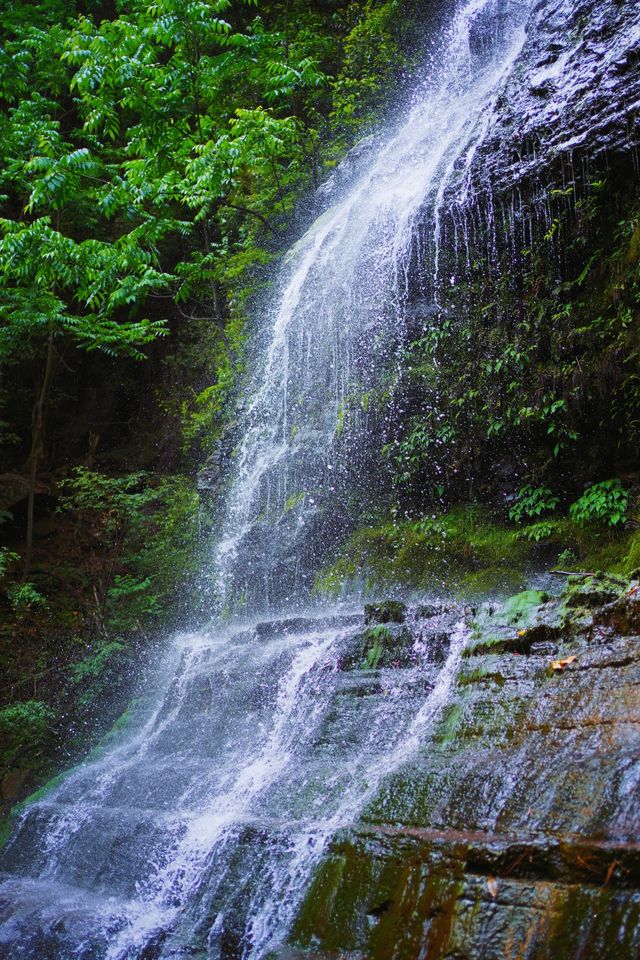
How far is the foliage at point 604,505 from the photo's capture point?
640 cm

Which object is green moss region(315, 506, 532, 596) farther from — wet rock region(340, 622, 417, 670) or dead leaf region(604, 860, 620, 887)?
dead leaf region(604, 860, 620, 887)

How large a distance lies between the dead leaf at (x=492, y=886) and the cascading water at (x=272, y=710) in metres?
0.95

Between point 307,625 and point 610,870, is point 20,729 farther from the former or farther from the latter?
point 610,870

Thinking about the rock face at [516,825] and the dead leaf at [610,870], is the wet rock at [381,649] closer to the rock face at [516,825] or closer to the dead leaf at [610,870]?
the rock face at [516,825]

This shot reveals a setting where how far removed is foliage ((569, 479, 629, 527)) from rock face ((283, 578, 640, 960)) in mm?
2574

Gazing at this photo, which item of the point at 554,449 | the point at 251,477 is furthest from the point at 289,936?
the point at 251,477

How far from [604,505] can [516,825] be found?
4.33 m

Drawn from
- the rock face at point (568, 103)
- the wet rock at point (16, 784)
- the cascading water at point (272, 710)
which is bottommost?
the wet rock at point (16, 784)

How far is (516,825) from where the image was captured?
275 centimetres

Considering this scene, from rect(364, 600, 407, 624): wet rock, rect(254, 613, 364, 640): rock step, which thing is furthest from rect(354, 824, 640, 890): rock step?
rect(254, 613, 364, 640): rock step

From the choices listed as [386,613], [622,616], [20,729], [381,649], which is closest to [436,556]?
[386,613]

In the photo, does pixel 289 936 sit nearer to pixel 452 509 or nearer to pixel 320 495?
pixel 452 509

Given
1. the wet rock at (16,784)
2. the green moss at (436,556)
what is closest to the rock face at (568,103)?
the green moss at (436,556)

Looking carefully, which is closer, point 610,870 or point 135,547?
point 610,870
